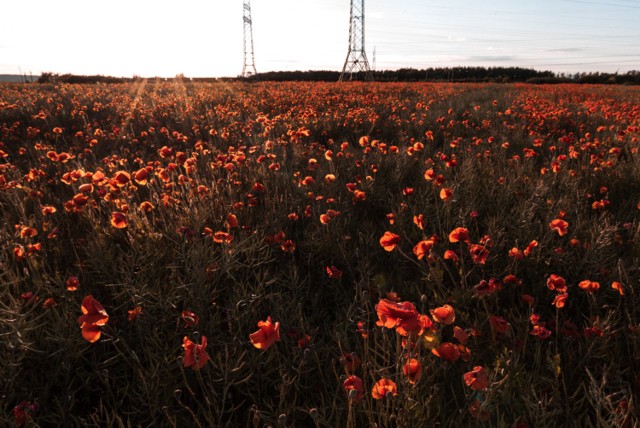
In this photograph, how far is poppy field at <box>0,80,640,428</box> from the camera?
123 centimetres

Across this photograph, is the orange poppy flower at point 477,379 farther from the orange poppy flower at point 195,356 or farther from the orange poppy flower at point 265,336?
the orange poppy flower at point 195,356

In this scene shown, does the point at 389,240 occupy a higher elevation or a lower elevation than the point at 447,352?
higher

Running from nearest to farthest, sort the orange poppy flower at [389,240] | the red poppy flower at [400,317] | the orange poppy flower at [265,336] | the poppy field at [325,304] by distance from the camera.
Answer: the red poppy flower at [400,317] < the orange poppy flower at [265,336] < the poppy field at [325,304] < the orange poppy flower at [389,240]

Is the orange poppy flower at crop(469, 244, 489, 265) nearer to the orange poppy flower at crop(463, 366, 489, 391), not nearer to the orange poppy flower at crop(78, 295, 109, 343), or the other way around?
the orange poppy flower at crop(463, 366, 489, 391)

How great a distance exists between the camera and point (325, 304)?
2.02m

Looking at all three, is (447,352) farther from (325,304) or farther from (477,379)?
(325,304)

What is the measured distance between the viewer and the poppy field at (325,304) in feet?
4.03

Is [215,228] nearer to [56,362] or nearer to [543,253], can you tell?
[56,362]

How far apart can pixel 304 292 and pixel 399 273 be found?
Result: 581 millimetres

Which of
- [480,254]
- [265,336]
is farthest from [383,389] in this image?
[480,254]

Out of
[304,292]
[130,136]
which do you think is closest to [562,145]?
[304,292]

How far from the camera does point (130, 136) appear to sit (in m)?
5.64

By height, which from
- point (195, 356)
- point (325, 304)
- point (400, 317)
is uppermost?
point (400, 317)

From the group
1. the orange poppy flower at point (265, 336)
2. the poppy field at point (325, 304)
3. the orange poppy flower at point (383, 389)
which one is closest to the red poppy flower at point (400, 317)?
the poppy field at point (325, 304)
